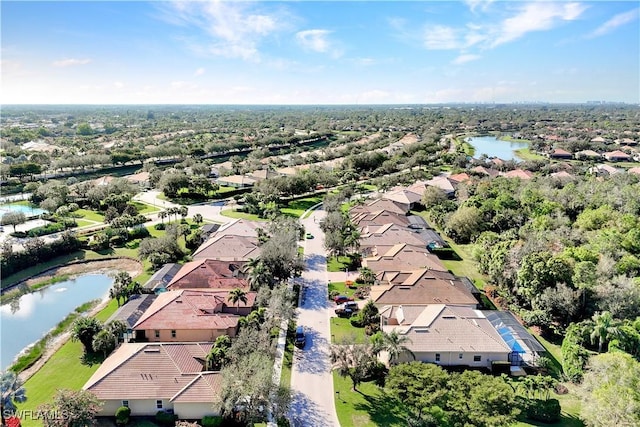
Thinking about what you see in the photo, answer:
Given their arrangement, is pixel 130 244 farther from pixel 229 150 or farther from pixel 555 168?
pixel 555 168

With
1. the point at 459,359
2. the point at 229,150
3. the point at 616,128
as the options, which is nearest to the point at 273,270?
the point at 459,359

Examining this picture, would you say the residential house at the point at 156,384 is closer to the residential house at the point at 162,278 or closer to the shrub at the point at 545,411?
the residential house at the point at 162,278

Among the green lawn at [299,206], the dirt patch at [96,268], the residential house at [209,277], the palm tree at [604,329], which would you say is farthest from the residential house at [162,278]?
the palm tree at [604,329]

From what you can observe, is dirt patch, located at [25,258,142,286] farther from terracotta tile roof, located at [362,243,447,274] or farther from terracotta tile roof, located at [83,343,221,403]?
terracotta tile roof, located at [362,243,447,274]

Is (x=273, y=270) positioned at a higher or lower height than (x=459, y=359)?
higher

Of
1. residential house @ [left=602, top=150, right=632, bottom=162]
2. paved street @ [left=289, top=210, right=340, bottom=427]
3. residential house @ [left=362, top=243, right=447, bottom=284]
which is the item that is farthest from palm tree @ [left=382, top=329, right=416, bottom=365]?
residential house @ [left=602, top=150, right=632, bottom=162]

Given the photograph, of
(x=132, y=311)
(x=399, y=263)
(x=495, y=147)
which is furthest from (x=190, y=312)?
(x=495, y=147)
